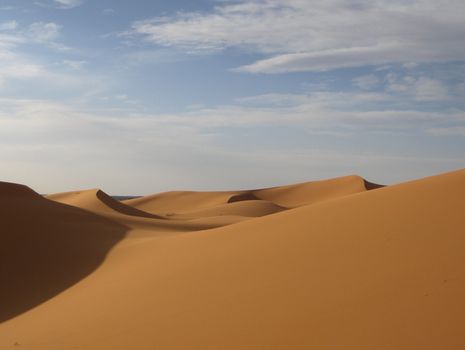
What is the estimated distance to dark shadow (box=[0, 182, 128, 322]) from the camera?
10766mm

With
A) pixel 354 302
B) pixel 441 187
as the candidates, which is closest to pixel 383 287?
pixel 354 302

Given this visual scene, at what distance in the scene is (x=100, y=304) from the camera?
7.50 metres

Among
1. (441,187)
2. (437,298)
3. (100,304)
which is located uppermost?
(441,187)

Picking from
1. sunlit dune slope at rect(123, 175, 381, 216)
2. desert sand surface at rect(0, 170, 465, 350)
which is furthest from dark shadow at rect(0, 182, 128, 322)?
sunlit dune slope at rect(123, 175, 381, 216)

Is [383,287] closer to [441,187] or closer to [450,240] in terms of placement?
[450,240]

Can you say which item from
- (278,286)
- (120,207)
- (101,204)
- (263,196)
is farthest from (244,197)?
(278,286)

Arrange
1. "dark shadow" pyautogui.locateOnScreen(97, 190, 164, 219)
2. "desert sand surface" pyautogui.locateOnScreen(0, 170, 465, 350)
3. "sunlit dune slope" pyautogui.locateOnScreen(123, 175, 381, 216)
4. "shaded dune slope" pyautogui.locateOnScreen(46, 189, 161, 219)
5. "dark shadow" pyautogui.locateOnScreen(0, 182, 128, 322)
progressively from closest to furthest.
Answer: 1. "desert sand surface" pyautogui.locateOnScreen(0, 170, 465, 350)
2. "dark shadow" pyautogui.locateOnScreen(0, 182, 128, 322)
3. "shaded dune slope" pyautogui.locateOnScreen(46, 189, 161, 219)
4. "dark shadow" pyautogui.locateOnScreen(97, 190, 164, 219)
5. "sunlit dune slope" pyautogui.locateOnScreen(123, 175, 381, 216)

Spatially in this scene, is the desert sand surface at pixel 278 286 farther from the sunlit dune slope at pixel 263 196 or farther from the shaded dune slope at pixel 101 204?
the sunlit dune slope at pixel 263 196

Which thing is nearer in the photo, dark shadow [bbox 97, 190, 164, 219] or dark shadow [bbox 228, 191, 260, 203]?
dark shadow [bbox 97, 190, 164, 219]

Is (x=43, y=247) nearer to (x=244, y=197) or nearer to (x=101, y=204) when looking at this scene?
(x=101, y=204)

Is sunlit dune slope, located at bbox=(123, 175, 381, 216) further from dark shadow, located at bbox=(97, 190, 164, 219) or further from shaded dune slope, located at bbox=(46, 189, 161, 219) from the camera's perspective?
dark shadow, located at bbox=(97, 190, 164, 219)

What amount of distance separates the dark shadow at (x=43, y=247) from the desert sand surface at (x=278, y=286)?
0.07m

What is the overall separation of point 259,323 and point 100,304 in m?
3.24

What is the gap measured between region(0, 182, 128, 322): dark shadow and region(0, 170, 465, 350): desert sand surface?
66 mm
